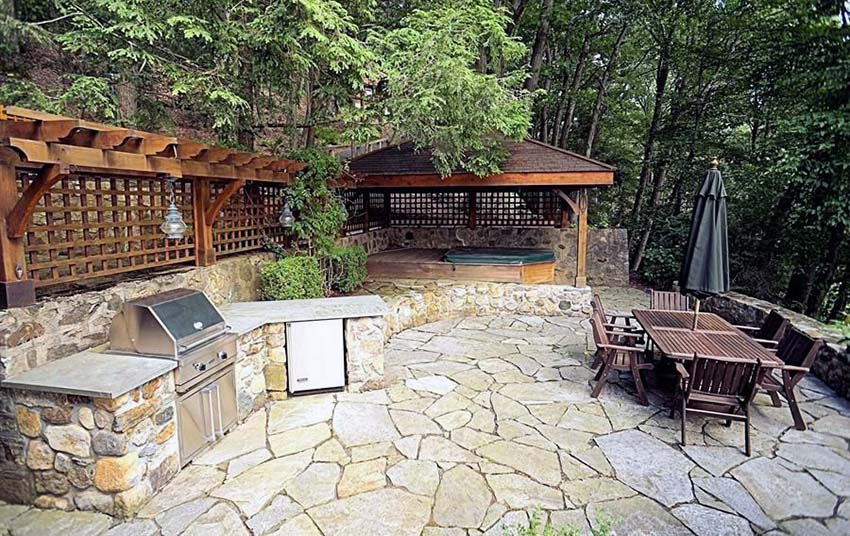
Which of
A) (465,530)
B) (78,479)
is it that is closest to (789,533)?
(465,530)

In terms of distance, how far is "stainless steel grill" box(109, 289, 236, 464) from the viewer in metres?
3.15

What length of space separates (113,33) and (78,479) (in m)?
5.00

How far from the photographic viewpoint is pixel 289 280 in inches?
211

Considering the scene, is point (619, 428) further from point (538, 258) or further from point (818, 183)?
point (818, 183)

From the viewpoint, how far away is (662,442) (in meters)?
3.68

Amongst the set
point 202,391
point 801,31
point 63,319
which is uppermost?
point 801,31

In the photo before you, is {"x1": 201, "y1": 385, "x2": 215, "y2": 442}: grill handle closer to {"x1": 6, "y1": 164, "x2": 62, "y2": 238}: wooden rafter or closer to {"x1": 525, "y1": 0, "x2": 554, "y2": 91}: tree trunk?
{"x1": 6, "y1": 164, "x2": 62, "y2": 238}: wooden rafter

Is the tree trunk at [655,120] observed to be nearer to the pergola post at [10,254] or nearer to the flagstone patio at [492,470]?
the flagstone patio at [492,470]

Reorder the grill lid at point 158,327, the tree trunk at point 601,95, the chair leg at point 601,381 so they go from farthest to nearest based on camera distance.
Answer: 1. the tree trunk at point 601,95
2. the chair leg at point 601,381
3. the grill lid at point 158,327

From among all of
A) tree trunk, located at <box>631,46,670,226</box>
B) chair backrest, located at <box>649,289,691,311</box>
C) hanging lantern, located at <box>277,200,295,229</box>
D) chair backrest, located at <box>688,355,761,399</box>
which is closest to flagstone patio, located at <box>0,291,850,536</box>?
chair backrest, located at <box>688,355,761,399</box>

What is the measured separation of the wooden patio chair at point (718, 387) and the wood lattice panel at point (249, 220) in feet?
15.8

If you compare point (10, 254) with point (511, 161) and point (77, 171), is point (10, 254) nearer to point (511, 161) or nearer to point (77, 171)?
point (77, 171)

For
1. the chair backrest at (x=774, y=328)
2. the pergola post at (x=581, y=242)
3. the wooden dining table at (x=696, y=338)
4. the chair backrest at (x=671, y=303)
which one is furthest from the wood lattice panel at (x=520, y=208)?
the chair backrest at (x=774, y=328)

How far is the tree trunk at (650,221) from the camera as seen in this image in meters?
11.1
